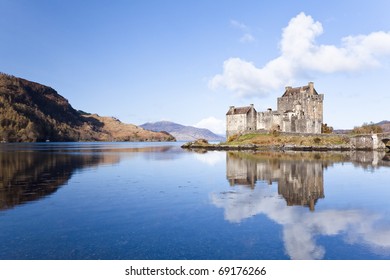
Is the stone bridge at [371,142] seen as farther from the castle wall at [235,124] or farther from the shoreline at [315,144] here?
the castle wall at [235,124]

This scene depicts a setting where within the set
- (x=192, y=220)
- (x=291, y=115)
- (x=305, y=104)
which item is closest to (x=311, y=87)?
(x=305, y=104)

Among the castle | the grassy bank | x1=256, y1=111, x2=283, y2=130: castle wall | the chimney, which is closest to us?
the grassy bank

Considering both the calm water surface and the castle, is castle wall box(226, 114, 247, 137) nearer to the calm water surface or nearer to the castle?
the castle

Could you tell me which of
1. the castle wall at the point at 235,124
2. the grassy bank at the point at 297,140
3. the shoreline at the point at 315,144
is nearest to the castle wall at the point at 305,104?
the grassy bank at the point at 297,140

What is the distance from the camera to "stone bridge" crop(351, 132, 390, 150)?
84.6 m

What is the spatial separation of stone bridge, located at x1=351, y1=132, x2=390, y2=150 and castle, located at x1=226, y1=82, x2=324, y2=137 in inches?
452

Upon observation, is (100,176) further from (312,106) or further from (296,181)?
(312,106)

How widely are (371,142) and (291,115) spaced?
844 inches

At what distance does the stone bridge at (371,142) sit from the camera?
8456 cm

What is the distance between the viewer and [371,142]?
279 feet

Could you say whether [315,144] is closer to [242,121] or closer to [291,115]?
[291,115]

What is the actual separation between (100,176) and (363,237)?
81.7 ft

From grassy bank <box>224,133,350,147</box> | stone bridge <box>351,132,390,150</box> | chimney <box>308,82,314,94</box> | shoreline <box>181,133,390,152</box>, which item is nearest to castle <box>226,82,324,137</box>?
chimney <box>308,82,314,94</box>

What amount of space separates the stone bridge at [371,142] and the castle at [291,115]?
37.7 feet
